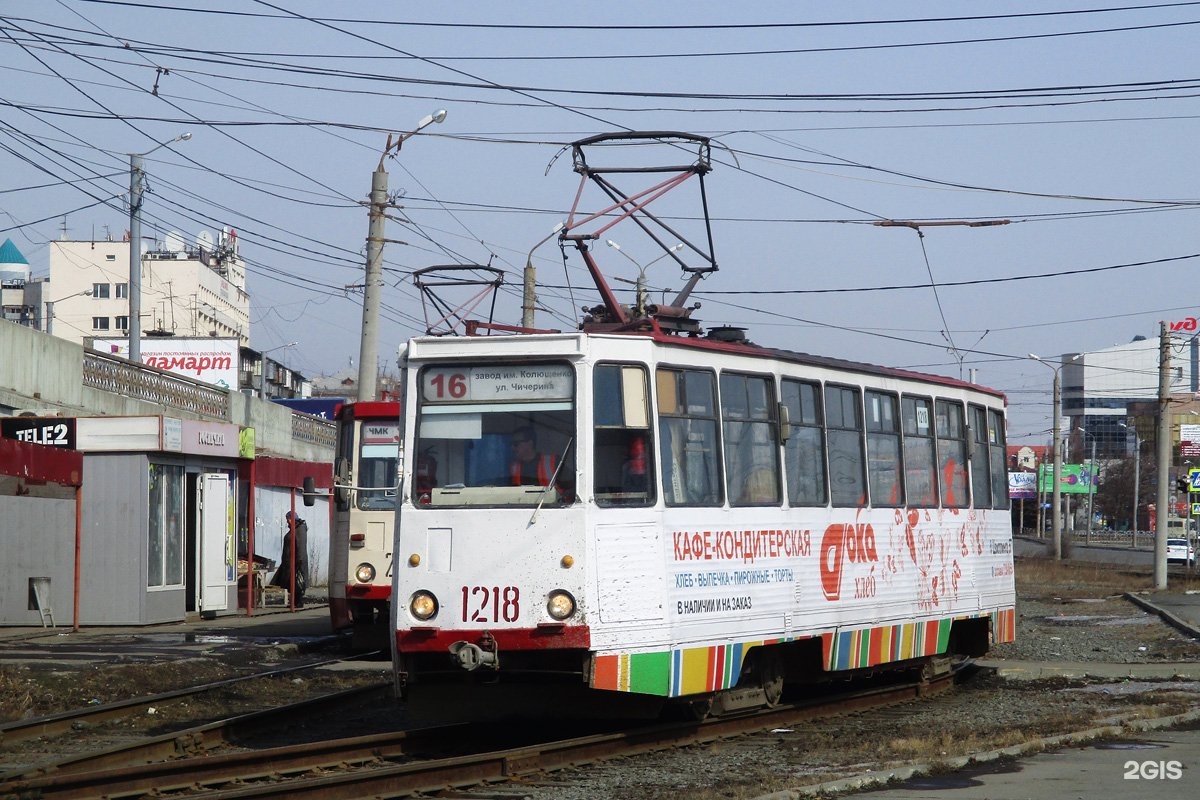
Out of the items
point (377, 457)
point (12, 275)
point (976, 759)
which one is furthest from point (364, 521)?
point (12, 275)

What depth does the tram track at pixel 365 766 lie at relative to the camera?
852 cm

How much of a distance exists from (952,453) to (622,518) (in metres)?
6.10

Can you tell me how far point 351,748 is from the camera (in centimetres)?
1019

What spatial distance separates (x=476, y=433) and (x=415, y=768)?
2.41 metres

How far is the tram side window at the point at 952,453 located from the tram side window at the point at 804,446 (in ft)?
9.10

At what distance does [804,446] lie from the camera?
12.6 m

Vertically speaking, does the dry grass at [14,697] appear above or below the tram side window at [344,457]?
below

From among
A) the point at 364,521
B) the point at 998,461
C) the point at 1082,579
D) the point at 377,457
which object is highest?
the point at 377,457

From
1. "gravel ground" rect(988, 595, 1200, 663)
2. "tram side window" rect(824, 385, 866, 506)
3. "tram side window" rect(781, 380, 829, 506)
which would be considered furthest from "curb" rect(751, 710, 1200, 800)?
"gravel ground" rect(988, 595, 1200, 663)

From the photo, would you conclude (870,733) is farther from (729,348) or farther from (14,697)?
(14,697)

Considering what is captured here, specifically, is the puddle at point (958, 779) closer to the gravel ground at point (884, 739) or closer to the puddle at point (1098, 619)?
the gravel ground at point (884, 739)

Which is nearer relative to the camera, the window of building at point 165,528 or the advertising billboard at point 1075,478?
the window of building at point 165,528

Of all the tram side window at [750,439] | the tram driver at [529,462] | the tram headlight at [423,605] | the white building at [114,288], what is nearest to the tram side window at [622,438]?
the tram driver at [529,462]

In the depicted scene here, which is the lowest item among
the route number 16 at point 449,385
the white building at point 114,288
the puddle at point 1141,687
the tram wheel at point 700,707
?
the puddle at point 1141,687
